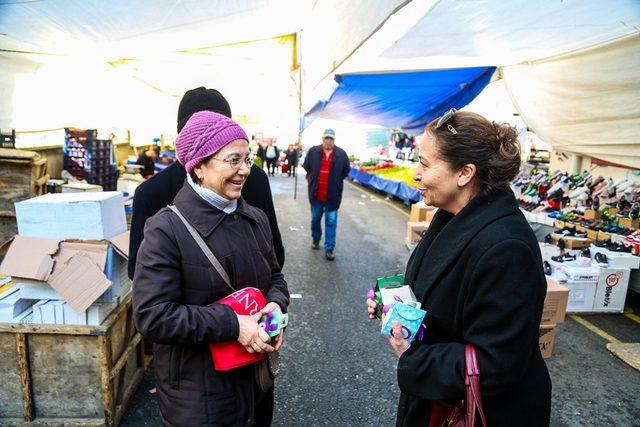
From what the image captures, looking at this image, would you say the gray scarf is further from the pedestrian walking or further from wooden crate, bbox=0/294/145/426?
the pedestrian walking

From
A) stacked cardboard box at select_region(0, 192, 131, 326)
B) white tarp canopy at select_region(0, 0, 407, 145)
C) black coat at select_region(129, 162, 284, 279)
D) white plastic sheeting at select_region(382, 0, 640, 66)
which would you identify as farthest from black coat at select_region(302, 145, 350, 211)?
black coat at select_region(129, 162, 284, 279)

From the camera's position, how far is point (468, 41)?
4.75 metres

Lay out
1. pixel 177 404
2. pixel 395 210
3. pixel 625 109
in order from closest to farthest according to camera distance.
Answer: pixel 177 404 < pixel 625 109 < pixel 395 210

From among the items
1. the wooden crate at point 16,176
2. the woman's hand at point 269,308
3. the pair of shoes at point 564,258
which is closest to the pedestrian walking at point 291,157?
the wooden crate at point 16,176

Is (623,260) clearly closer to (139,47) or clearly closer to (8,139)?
(139,47)

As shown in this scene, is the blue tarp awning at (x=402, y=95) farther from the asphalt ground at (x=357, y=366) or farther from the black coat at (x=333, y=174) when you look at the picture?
the asphalt ground at (x=357, y=366)

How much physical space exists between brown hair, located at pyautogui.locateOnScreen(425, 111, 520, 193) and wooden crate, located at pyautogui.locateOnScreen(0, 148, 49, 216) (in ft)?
16.1

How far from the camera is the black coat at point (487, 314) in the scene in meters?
1.24

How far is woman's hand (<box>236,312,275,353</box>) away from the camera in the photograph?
153 centimetres

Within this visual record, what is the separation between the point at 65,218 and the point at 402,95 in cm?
722

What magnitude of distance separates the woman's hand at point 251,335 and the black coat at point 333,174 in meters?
4.86

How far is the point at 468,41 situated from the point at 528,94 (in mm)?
2039

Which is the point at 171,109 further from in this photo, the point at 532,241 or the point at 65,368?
the point at 532,241

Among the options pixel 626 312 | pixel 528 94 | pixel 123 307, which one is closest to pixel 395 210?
pixel 528 94
